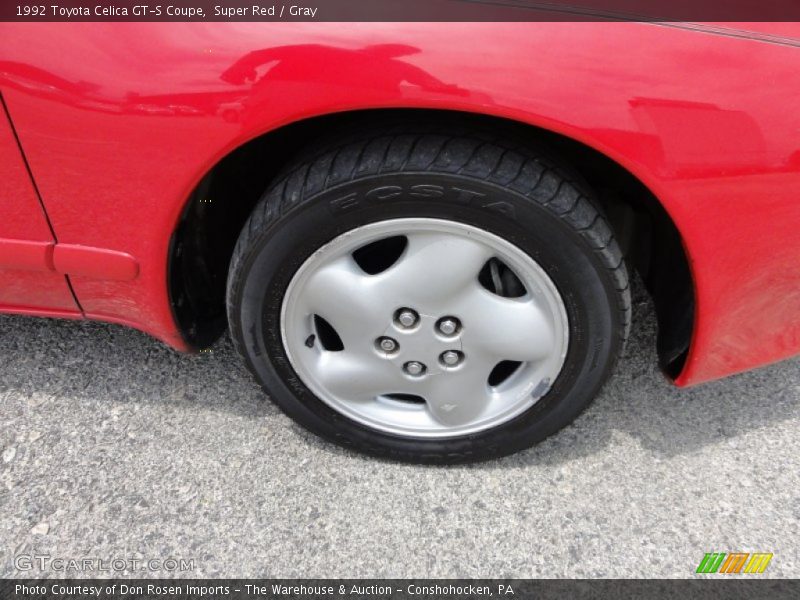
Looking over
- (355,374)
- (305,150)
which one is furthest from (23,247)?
(355,374)

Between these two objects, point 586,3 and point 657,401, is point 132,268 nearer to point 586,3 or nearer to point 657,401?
point 586,3

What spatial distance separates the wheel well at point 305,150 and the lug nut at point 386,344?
461 millimetres

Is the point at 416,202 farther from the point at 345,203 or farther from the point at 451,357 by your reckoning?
the point at 451,357

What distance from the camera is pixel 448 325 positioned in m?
1.53

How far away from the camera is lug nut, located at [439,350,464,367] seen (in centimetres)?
159

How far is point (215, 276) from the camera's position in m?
1.78

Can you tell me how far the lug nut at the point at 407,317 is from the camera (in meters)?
1.53

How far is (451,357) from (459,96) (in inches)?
24.9

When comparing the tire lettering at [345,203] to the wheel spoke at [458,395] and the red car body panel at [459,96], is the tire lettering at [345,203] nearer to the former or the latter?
the red car body panel at [459,96]

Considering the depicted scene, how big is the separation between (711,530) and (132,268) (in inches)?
59.1

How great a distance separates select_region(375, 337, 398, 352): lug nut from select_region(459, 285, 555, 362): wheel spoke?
17 centimetres

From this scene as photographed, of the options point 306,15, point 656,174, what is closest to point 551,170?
point 656,174

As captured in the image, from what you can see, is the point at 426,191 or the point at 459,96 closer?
the point at 459,96

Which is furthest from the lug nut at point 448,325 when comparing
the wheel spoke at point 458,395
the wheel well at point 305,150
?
the wheel well at point 305,150
